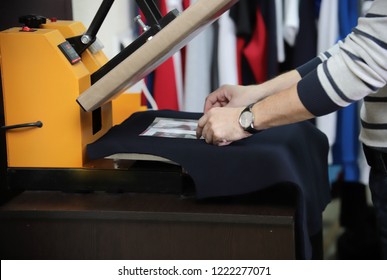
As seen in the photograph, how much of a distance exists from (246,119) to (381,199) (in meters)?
0.29

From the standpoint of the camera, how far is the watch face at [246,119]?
1061 mm

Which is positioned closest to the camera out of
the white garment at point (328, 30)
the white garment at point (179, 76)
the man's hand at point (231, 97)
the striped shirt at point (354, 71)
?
the striped shirt at point (354, 71)

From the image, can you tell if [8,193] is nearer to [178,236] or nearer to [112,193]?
[112,193]

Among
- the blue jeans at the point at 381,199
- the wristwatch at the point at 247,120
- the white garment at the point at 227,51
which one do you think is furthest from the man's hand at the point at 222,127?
the white garment at the point at 227,51

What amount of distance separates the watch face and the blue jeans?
257 mm

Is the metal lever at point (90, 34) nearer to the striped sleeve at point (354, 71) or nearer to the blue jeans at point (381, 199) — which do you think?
the striped sleeve at point (354, 71)

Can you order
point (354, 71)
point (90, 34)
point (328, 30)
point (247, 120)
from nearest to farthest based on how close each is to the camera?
point (354, 71) < point (247, 120) < point (90, 34) < point (328, 30)

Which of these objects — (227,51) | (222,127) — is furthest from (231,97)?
(227,51)

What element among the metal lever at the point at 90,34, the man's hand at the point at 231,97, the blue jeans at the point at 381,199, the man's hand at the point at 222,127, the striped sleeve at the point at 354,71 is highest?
the metal lever at the point at 90,34

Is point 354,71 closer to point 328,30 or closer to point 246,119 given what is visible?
point 246,119

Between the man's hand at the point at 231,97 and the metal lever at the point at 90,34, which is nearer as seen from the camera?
the metal lever at the point at 90,34

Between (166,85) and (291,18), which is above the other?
(291,18)

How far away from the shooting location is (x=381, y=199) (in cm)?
114

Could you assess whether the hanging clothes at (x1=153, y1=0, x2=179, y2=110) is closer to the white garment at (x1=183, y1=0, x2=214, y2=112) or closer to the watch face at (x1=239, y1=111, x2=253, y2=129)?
the white garment at (x1=183, y1=0, x2=214, y2=112)
